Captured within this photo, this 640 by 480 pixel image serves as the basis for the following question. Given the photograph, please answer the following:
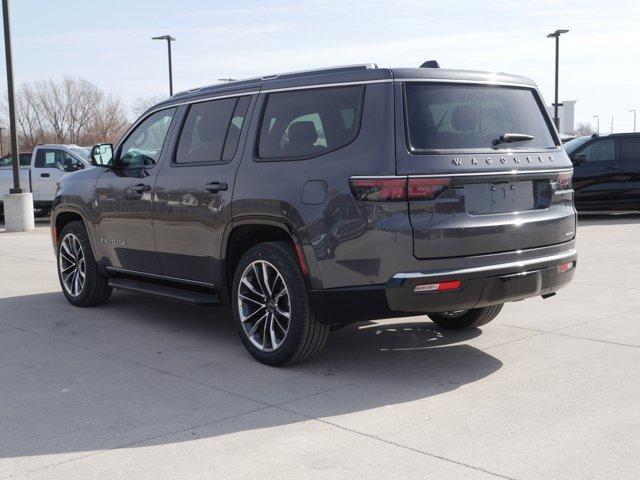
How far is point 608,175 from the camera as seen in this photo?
649 inches

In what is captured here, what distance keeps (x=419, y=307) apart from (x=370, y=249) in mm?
447

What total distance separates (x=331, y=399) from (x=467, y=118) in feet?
6.31

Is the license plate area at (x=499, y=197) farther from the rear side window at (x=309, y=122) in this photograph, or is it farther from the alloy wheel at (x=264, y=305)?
the alloy wheel at (x=264, y=305)

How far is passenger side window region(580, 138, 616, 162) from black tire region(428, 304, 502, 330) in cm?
1122

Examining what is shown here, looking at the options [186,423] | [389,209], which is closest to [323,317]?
[389,209]

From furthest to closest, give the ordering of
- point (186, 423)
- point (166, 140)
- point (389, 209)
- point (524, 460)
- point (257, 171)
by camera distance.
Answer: point (166, 140), point (257, 171), point (389, 209), point (186, 423), point (524, 460)

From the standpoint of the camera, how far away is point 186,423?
4.35 meters

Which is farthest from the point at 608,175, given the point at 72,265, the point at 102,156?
the point at 102,156

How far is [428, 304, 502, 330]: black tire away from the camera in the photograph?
6.31 meters

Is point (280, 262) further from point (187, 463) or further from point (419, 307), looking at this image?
point (187, 463)

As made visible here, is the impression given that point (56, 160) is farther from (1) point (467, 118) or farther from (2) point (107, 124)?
(2) point (107, 124)

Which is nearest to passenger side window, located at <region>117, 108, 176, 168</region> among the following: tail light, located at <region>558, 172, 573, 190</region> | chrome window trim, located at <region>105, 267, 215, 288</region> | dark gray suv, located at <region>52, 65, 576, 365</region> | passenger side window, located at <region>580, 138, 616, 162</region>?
dark gray suv, located at <region>52, 65, 576, 365</region>

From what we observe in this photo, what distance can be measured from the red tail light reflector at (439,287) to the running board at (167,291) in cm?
182

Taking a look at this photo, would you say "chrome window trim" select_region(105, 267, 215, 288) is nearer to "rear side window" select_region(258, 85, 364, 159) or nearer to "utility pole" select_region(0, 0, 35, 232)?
"rear side window" select_region(258, 85, 364, 159)
